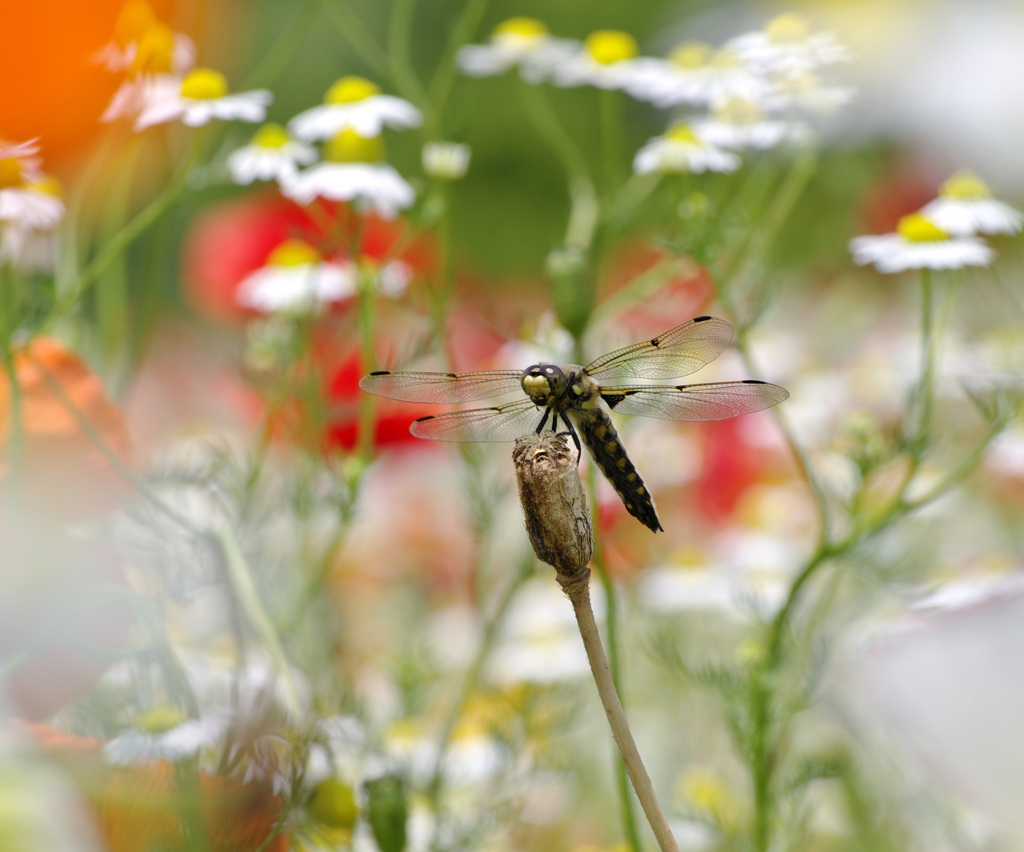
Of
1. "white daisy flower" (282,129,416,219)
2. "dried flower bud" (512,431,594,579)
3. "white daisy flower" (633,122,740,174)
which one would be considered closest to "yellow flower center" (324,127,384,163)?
"white daisy flower" (282,129,416,219)

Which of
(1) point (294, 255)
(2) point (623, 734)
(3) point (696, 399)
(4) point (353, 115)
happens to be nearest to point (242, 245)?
(1) point (294, 255)

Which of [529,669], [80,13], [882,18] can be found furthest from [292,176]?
[882,18]

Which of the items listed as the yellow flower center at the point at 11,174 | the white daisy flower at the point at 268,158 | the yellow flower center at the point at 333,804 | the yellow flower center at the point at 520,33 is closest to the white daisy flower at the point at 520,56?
the yellow flower center at the point at 520,33

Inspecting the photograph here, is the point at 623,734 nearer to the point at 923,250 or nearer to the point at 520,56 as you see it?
the point at 923,250

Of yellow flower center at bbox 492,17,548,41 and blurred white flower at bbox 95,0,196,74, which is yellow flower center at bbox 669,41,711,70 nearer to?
yellow flower center at bbox 492,17,548,41

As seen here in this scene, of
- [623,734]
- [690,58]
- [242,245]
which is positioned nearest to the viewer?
[623,734]

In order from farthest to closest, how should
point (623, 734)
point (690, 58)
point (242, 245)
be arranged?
1. point (242, 245)
2. point (690, 58)
3. point (623, 734)
